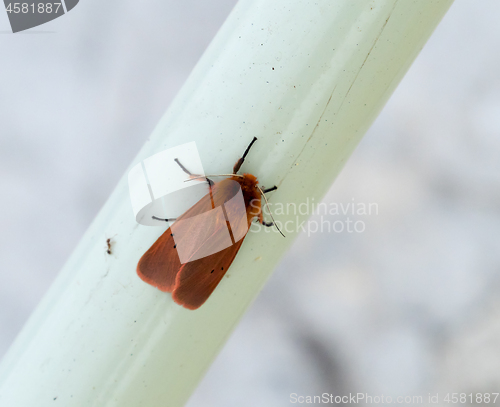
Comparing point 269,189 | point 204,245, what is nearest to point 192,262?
point 204,245

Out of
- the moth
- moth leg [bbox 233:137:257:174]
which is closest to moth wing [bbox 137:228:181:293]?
the moth

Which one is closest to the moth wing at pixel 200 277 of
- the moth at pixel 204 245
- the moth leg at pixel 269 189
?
the moth at pixel 204 245

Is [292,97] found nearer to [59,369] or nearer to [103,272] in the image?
[103,272]

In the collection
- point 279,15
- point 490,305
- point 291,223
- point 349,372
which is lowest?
point 349,372

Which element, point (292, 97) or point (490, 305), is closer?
point (292, 97)

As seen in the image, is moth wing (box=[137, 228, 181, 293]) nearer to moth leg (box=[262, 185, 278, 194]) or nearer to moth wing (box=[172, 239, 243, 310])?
moth wing (box=[172, 239, 243, 310])

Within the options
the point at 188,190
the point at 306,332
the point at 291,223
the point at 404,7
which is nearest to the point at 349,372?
the point at 306,332

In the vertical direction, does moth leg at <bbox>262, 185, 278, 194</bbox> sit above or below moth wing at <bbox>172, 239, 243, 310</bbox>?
above
